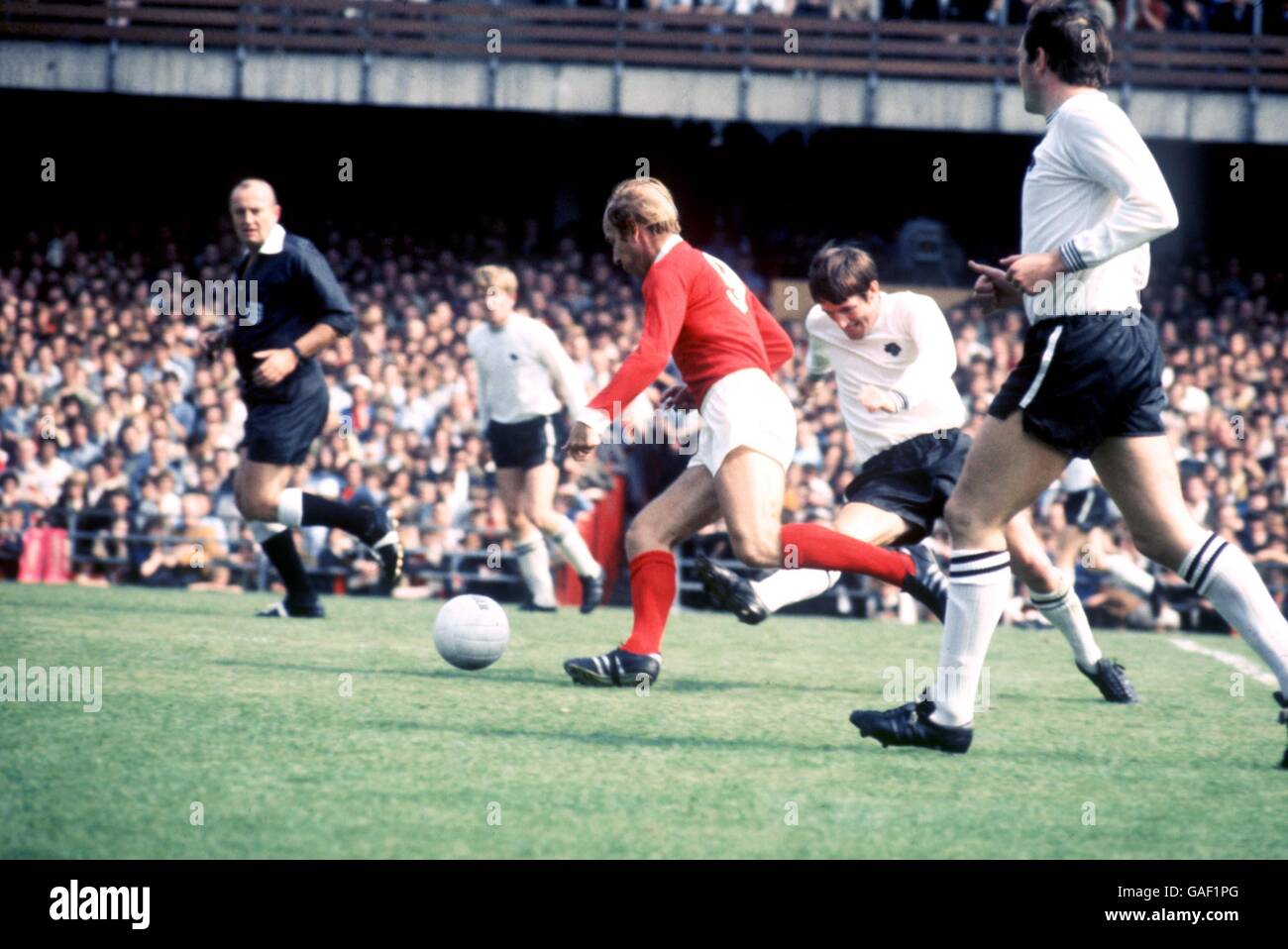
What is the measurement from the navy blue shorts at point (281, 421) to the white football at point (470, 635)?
7.10ft

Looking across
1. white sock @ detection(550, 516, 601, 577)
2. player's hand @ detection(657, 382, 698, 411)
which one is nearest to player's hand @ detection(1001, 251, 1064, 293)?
player's hand @ detection(657, 382, 698, 411)

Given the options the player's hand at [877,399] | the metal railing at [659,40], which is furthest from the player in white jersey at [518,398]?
the metal railing at [659,40]

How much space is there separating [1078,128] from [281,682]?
11.9 ft

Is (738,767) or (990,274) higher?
(990,274)

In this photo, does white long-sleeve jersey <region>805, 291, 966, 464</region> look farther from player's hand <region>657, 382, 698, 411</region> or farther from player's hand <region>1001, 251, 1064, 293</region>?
player's hand <region>1001, 251, 1064, 293</region>

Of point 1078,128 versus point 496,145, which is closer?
point 1078,128

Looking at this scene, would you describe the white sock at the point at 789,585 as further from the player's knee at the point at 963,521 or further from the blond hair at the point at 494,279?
the blond hair at the point at 494,279

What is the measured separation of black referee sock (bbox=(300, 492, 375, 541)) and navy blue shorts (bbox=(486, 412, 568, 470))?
6.14ft

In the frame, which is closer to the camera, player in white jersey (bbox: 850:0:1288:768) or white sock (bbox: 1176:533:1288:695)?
player in white jersey (bbox: 850:0:1288:768)

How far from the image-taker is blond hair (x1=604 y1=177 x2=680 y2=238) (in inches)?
243

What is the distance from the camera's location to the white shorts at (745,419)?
6098mm

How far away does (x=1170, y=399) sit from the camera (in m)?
14.9
